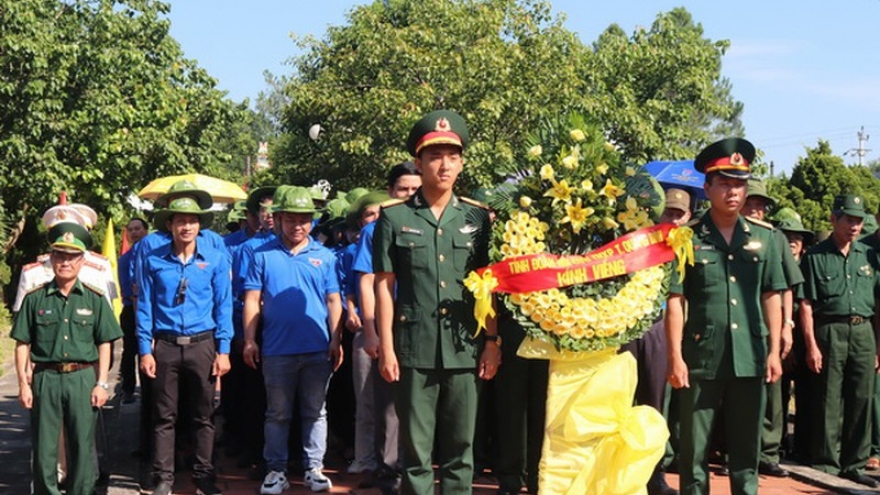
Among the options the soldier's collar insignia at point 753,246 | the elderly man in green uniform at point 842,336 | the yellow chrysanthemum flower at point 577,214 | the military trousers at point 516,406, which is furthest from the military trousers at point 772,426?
the yellow chrysanthemum flower at point 577,214

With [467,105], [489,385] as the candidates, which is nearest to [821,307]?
[489,385]

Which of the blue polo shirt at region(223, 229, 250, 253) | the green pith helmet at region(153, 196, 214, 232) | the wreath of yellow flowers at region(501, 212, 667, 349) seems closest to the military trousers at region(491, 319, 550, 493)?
the wreath of yellow flowers at region(501, 212, 667, 349)

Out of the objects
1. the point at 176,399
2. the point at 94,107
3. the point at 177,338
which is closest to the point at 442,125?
the point at 177,338

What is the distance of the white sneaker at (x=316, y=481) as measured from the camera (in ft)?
25.8

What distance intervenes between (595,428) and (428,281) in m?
1.20

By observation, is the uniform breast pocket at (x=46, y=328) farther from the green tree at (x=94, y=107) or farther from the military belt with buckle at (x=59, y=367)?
the green tree at (x=94, y=107)

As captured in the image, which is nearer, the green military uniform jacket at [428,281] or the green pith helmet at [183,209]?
the green military uniform jacket at [428,281]

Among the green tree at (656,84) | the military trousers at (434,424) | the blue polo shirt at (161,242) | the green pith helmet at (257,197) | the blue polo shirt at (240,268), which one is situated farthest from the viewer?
the green tree at (656,84)

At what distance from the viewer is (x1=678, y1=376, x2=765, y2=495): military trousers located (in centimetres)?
A: 655

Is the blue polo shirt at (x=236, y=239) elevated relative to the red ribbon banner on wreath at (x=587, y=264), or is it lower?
elevated

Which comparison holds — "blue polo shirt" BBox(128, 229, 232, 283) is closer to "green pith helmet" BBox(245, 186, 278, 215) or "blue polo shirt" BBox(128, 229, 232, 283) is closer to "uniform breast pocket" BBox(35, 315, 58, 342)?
"uniform breast pocket" BBox(35, 315, 58, 342)

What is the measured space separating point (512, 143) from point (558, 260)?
71.5 ft

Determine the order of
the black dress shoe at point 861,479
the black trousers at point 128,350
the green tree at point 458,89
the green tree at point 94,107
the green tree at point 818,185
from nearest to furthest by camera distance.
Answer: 1. the black dress shoe at point 861,479
2. the black trousers at point 128,350
3. the green tree at point 94,107
4. the green tree at point 458,89
5. the green tree at point 818,185

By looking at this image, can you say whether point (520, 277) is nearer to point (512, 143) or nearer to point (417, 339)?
point (417, 339)
